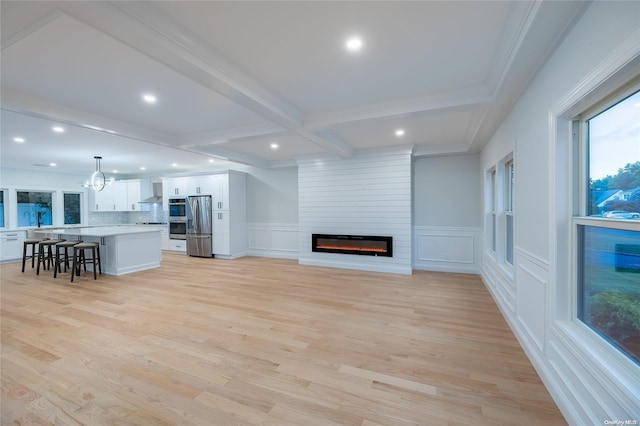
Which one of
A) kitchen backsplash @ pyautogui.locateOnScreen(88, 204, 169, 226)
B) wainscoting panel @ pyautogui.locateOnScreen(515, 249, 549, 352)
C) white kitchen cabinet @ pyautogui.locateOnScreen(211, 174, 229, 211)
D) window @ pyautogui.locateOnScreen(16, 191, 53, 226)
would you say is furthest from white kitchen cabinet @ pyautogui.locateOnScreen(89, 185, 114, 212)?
wainscoting panel @ pyautogui.locateOnScreen(515, 249, 549, 352)

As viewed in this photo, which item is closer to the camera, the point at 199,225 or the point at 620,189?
the point at 620,189

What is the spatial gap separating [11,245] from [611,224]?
1119 centimetres

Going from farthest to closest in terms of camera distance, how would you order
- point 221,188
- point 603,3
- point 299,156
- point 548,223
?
1. point 221,188
2. point 299,156
3. point 548,223
4. point 603,3

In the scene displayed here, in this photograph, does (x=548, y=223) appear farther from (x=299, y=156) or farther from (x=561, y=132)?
(x=299, y=156)

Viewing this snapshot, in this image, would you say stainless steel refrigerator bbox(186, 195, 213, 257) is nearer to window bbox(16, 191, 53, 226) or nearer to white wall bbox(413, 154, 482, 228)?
window bbox(16, 191, 53, 226)

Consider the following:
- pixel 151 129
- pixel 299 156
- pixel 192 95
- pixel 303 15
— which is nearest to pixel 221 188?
pixel 299 156

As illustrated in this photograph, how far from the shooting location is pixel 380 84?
2816 mm

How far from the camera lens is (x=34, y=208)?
7.64 meters

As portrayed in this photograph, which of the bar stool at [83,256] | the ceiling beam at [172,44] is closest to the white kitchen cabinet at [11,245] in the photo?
the bar stool at [83,256]

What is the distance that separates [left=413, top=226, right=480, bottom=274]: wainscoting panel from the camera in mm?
5363

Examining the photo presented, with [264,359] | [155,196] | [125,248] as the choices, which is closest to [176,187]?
[155,196]

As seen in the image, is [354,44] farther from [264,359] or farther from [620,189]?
[264,359]

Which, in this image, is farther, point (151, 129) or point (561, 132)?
point (151, 129)

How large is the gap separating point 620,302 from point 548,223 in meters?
0.66
